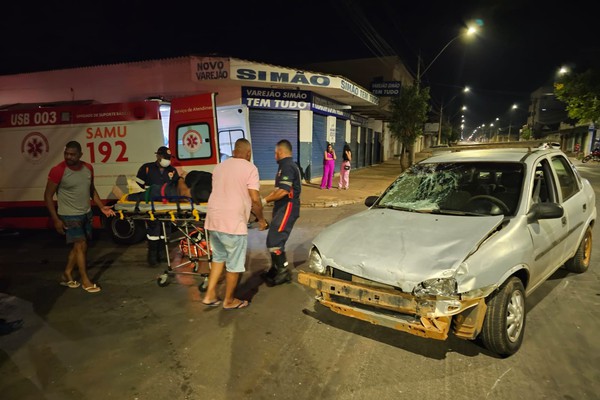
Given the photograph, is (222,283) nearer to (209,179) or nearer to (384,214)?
(209,179)

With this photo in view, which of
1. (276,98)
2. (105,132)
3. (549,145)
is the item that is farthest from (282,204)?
(276,98)

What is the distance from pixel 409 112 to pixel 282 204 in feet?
53.2

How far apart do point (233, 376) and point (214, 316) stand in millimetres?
1084

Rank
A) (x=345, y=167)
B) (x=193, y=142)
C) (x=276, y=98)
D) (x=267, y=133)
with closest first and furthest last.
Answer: (x=193, y=142)
(x=345, y=167)
(x=276, y=98)
(x=267, y=133)

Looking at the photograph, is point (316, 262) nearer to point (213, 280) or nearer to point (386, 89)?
point (213, 280)

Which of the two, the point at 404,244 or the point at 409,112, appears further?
the point at 409,112

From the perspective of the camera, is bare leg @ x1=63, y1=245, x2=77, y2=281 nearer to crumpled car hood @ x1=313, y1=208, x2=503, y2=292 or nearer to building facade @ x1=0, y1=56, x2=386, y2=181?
crumpled car hood @ x1=313, y1=208, x2=503, y2=292

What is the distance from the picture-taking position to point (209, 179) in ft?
15.9

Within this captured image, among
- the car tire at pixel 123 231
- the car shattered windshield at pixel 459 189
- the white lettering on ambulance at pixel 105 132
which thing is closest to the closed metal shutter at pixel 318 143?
the white lettering on ambulance at pixel 105 132

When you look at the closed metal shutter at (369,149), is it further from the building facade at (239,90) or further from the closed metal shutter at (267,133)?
the closed metal shutter at (267,133)

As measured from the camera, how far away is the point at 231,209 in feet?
12.0

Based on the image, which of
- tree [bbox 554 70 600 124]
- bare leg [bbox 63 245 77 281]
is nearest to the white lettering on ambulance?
bare leg [bbox 63 245 77 281]

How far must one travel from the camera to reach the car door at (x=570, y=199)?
12.6 ft

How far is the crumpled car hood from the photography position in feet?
8.53
